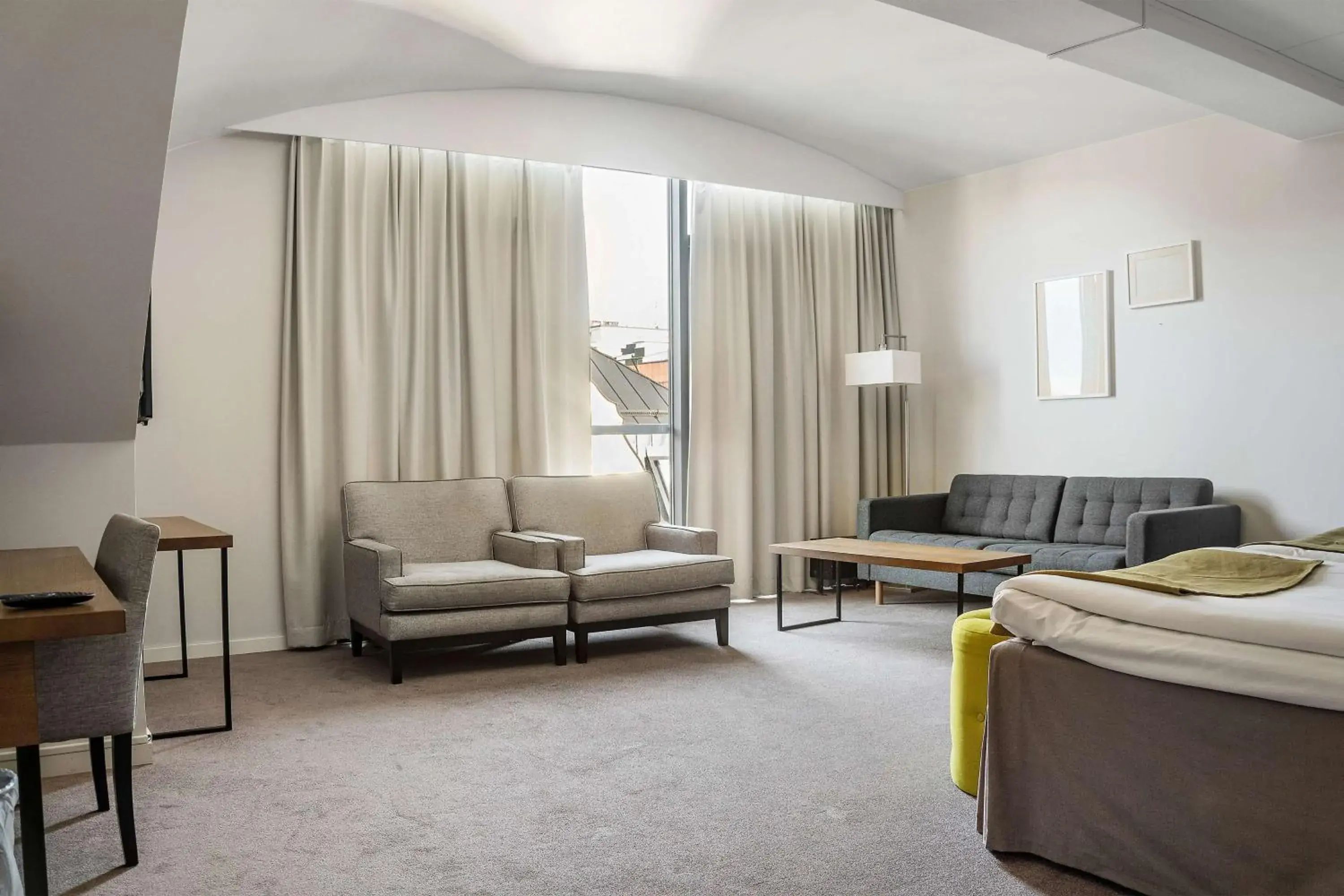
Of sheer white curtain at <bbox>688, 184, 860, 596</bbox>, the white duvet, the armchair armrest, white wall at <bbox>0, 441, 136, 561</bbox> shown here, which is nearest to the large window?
sheer white curtain at <bbox>688, 184, 860, 596</bbox>

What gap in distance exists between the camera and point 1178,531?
16.3 ft

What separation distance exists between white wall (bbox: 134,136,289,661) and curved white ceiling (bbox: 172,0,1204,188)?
0.28 meters

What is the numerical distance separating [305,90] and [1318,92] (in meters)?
4.62

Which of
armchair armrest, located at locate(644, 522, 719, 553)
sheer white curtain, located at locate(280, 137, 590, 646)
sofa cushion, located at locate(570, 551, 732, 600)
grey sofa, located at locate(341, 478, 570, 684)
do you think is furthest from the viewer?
armchair armrest, located at locate(644, 522, 719, 553)

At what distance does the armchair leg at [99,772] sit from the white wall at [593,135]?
3.21 meters

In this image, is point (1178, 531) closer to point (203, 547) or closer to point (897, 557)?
point (897, 557)

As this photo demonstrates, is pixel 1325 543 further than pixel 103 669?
Yes

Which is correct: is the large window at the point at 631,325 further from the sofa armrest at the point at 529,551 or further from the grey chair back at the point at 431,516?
the sofa armrest at the point at 529,551

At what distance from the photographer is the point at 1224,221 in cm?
549

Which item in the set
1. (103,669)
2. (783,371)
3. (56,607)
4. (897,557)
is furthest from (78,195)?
(783,371)

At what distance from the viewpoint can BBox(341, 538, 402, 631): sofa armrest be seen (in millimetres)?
4398

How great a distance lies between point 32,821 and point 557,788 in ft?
4.65

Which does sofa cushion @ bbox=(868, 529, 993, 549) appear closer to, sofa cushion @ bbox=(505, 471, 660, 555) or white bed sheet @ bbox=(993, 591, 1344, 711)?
sofa cushion @ bbox=(505, 471, 660, 555)

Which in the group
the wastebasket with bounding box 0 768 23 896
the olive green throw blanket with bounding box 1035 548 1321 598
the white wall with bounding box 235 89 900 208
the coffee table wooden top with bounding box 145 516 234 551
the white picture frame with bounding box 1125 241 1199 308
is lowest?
the wastebasket with bounding box 0 768 23 896
